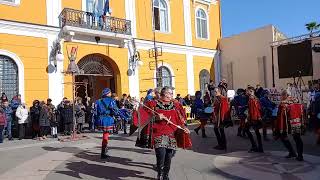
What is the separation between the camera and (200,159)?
9.53 m

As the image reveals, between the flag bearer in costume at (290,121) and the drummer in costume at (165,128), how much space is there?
2.87 m

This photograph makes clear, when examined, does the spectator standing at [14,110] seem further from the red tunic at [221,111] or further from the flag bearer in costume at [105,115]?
the red tunic at [221,111]

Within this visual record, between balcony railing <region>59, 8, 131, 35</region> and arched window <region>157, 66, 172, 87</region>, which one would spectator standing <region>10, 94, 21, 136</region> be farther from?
arched window <region>157, 66, 172, 87</region>

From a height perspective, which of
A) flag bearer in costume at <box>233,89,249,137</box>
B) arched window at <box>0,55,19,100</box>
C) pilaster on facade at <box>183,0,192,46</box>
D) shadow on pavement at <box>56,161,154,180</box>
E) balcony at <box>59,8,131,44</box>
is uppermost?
pilaster on facade at <box>183,0,192,46</box>

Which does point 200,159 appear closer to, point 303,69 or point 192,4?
point 303,69

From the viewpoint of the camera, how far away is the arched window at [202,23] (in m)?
26.7

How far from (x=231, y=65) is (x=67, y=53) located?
12.3 m

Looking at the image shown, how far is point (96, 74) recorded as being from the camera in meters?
20.9

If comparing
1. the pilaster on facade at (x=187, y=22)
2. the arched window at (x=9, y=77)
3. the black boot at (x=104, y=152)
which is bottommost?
the black boot at (x=104, y=152)

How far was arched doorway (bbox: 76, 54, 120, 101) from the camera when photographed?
20469mm

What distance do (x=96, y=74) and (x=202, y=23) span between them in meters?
9.26

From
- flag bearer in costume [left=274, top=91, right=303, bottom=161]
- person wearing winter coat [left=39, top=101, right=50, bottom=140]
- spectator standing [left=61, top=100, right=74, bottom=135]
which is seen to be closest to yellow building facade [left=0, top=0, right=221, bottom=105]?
spectator standing [left=61, top=100, right=74, bottom=135]

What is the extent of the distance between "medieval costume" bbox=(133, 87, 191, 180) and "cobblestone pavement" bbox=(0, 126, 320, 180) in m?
0.70

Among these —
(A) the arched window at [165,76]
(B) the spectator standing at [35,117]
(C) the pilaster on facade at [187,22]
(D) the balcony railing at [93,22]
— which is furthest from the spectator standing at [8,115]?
(C) the pilaster on facade at [187,22]
